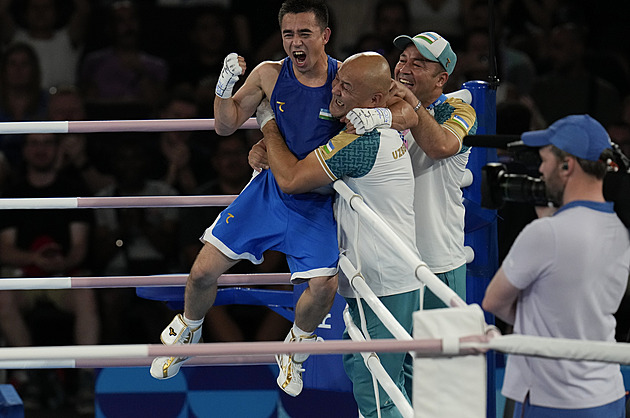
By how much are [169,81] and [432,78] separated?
2.24 m

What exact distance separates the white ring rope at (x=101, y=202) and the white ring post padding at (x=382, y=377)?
2.02ft

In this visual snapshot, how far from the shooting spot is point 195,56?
174 inches

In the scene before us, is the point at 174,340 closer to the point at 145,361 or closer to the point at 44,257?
the point at 145,361

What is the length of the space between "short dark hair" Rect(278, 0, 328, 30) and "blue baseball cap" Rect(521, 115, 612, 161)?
853mm

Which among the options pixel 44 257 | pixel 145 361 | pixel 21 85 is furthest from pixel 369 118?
pixel 21 85

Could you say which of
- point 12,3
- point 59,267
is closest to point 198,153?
point 59,267

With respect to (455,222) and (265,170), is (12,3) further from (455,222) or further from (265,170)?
(455,222)

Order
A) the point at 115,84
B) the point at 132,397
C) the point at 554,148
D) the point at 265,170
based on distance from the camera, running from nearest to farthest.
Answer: the point at 554,148
the point at 265,170
the point at 132,397
the point at 115,84

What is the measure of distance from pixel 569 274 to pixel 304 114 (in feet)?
2.98

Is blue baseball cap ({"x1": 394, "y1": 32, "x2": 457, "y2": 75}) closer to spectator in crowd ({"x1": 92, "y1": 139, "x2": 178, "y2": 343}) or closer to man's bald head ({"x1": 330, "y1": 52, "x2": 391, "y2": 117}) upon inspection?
man's bald head ({"x1": 330, "y1": 52, "x2": 391, "y2": 117})

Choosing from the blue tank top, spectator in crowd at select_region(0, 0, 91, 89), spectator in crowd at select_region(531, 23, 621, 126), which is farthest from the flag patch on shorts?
spectator in crowd at select_region(0, 0, 91, 89)

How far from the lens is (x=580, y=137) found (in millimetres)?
1584

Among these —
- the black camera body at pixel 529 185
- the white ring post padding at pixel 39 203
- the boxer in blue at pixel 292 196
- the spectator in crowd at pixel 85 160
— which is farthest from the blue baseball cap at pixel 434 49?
the spectator in crowd at pixel 85 160

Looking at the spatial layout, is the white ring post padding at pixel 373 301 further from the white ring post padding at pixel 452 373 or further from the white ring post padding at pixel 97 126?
the white ring post padding at pixel 97 126
